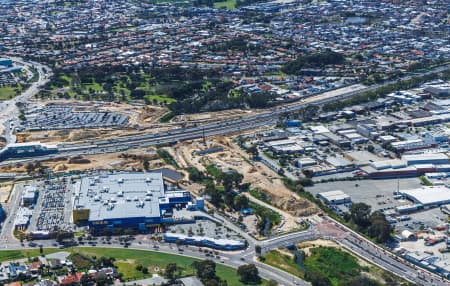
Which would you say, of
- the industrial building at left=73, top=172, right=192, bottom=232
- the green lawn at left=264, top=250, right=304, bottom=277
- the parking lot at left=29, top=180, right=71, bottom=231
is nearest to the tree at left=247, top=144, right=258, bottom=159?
the industrial building at left=73, top=172, right=192, bottom=232

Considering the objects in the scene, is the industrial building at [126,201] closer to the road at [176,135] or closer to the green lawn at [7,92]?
the road at [176,135]

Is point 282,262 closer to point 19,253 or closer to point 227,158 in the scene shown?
point 19,253

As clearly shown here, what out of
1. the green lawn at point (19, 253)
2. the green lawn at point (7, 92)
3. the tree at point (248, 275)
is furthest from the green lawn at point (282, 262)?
the green lawn at point (7, 92)

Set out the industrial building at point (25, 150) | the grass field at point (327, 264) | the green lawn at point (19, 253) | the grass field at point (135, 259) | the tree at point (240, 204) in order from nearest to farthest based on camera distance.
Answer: the grass field at point (327, 264)
the grass field at point (135, 259)
the green lawn at point (19, 253)
the tree at point (240, 204)
the industrial building at point (25, 150)

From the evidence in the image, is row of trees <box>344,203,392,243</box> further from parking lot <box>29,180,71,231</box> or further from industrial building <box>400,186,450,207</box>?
parking lot <box>29,180,71,231</box>

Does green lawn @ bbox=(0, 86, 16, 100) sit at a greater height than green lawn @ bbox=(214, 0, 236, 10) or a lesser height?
lesser
